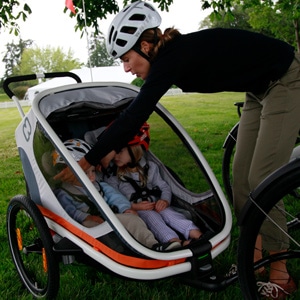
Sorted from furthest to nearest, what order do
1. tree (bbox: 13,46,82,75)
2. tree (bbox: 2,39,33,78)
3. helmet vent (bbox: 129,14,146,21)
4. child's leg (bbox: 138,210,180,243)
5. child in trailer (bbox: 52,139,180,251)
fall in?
tree (bbox: 2,39,33,78) < tree (bbox: 13,46,82,75) < child's leg (bbox: 138,210,180,243) < child in trailer (bbox: 52,139,180,251) < helmet vent (bbox: 129,14,146,21)

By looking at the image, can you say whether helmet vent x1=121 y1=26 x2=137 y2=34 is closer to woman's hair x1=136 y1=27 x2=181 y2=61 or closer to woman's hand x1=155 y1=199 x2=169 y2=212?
woman's hair x1=136 y1=27 x2=181 y2=61

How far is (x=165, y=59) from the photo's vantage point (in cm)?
205

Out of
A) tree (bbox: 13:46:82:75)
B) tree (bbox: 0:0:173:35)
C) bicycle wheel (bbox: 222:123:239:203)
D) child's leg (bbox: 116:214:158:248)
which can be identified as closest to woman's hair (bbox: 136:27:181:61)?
child's leg (bbox: 116:214:158:248)

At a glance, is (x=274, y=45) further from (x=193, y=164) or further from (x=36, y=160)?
(x=36, y=160)

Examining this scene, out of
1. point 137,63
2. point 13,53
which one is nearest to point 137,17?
point 137,63

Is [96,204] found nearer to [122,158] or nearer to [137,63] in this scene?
[137,63]

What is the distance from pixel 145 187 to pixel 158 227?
452 mm

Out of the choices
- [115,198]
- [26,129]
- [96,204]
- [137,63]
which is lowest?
[115,198]

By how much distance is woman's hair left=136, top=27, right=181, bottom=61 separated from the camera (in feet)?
7.02

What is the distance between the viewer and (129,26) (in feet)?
7.22

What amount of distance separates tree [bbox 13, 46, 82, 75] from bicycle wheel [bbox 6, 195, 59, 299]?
49.6m

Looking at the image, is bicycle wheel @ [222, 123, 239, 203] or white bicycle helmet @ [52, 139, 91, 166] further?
bicycle wheel @ [222, 123, 239, 203]

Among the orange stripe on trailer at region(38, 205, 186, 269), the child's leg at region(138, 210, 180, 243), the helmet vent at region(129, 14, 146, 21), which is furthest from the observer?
the child's leg at region(138, 210, 180, 243)

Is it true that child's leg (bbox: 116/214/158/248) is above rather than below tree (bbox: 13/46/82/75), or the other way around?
above
